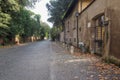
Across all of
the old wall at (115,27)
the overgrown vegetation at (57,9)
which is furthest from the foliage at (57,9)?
the old wall at (115,27)

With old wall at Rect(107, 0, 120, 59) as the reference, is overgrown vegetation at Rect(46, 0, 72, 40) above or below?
above

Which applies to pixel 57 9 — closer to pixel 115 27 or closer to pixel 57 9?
pixel 57 9

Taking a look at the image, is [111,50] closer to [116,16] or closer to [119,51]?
[119,51]

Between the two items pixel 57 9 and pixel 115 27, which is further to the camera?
pixel 57 9

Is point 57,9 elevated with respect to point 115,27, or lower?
elevated

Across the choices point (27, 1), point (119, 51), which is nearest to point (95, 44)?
point (119, 51)

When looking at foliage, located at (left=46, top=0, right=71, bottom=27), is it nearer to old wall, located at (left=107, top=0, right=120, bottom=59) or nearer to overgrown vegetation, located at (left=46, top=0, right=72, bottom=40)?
overgrown vegetation, located at (left=46, top=0, right=72, bottom=40)

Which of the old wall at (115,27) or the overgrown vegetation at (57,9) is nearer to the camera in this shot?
the old wall at (115,27)

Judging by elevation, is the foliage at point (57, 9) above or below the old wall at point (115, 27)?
above

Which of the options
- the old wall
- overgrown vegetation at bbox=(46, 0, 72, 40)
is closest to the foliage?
overgrown vegetation at bbox=(46, 0, 72, 40)

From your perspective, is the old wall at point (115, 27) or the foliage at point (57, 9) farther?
the foliage at point (57, 9)

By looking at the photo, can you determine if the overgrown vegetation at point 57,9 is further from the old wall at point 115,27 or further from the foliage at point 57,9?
the old wall at point 115,27

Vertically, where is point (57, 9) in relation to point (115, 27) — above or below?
above

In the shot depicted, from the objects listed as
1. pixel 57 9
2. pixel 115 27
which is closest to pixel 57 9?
pixel 57 9
